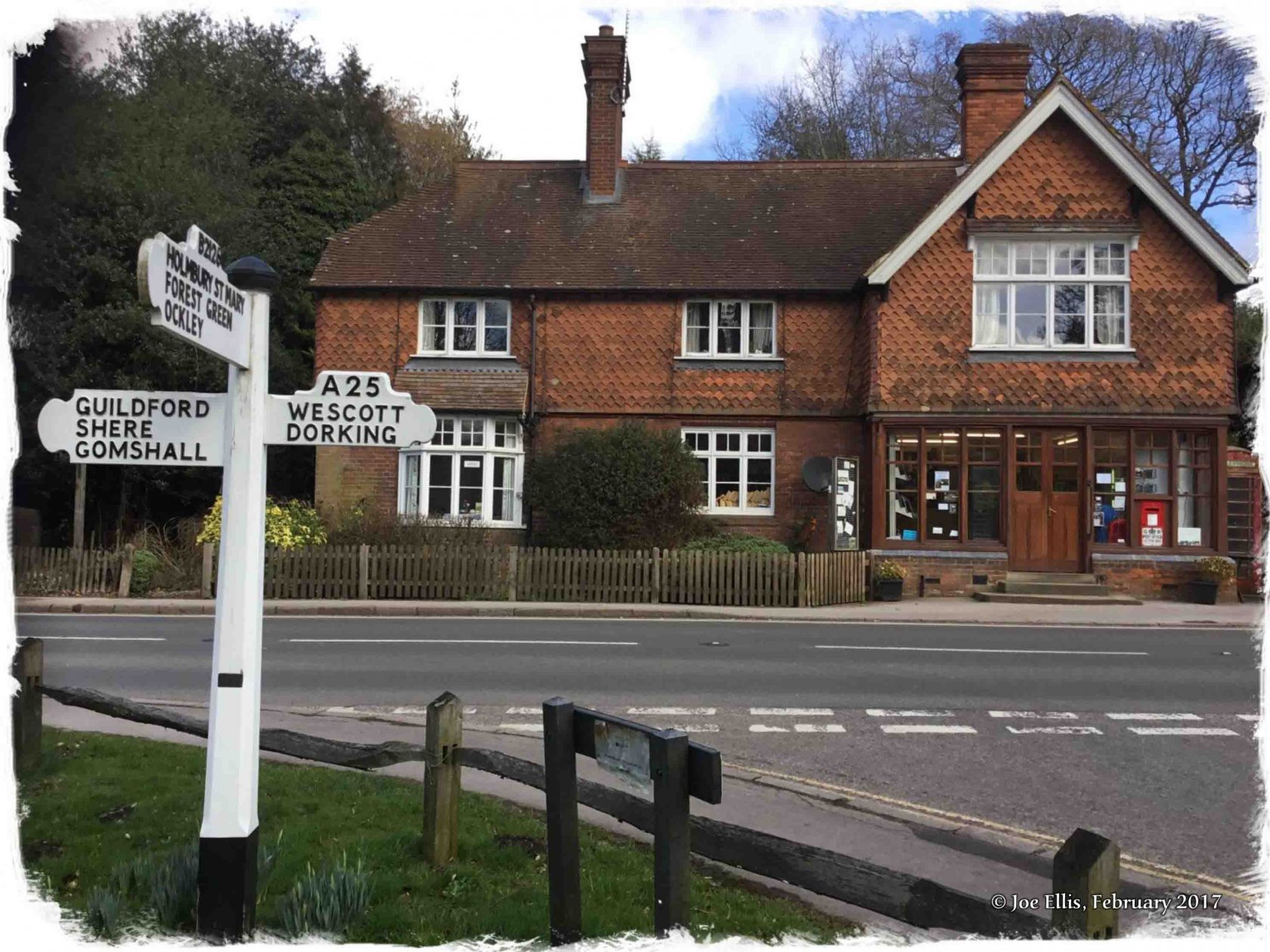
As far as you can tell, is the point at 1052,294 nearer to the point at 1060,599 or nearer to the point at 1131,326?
the point at 1131,326

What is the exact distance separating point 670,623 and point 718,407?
313 inches

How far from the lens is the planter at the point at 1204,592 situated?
20094 millimetres

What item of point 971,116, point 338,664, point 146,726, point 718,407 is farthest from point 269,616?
point 971,116

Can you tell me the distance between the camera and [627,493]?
67.2 feet

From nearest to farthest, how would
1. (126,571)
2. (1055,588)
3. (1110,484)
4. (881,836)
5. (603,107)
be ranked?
(881,836) < (126,571) < (1055,588) < (1110,484) < (603,107)

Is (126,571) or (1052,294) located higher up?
(1052,294)

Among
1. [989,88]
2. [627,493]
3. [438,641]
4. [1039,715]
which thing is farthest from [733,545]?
[989,88]

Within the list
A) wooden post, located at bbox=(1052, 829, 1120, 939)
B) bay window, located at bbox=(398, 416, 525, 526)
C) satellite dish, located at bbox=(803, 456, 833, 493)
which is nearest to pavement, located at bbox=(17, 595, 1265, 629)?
satellite dish, located at bbox=(803, 456, 833, 493)

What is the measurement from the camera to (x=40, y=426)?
383 cm

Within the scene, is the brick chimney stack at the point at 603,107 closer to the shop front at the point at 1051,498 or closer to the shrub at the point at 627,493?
the shrub at the point at 627,493

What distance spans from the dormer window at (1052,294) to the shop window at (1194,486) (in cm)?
237

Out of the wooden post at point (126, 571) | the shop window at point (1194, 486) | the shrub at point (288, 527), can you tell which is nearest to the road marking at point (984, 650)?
the shop window at point (1194, 486)

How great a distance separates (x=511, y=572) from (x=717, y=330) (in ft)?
25.5

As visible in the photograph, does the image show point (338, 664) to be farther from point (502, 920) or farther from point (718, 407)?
point (718, 407)
